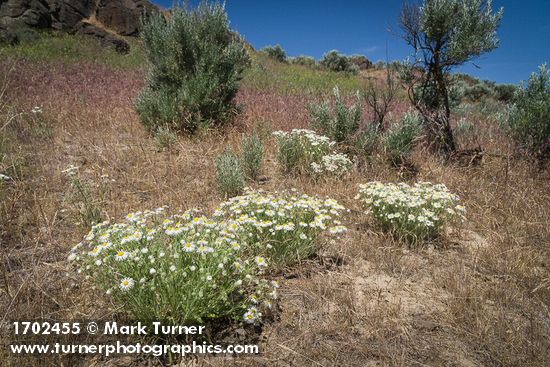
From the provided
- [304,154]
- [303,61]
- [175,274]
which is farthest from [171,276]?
[303,61]

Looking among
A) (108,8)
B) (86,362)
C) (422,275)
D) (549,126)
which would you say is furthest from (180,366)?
(108,8)

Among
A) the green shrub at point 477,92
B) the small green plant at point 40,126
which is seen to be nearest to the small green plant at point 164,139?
the small green plant at point 40,126

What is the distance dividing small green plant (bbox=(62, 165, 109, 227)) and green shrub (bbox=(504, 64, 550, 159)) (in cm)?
790

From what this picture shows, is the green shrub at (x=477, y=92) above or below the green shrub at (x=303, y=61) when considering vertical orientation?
below

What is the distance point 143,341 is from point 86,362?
36cm

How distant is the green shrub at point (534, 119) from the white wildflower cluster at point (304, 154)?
14.1 ft

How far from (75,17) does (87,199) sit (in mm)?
22540

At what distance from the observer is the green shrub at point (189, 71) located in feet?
22.9

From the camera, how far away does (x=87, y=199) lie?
3770 millimetres

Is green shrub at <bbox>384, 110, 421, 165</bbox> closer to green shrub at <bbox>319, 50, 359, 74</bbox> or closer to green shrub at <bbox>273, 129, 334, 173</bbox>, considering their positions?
green shrub at <bbox>273, 129, 334, 173</bbox>

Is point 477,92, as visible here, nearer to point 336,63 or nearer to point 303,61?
point 336,63

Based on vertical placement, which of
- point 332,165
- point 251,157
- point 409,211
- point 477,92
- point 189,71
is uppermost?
point 477,92

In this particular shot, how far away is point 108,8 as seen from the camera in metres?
22.1

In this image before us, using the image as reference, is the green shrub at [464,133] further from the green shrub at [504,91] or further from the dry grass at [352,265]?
the green shrub at [504,91]
